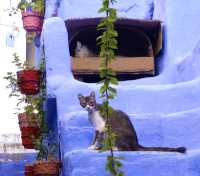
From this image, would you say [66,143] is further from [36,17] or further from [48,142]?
[36,17]

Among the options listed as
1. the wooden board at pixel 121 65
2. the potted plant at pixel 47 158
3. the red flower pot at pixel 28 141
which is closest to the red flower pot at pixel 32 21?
the wooden board at pixel 121 65

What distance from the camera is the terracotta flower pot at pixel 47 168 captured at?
5805 mm

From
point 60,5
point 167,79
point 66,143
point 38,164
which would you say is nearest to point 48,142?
point 38,164

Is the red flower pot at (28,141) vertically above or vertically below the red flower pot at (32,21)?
below

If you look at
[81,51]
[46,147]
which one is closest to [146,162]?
[46,147]

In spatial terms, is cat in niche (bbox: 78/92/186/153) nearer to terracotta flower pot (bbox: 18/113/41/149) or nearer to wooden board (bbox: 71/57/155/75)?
terracotta flower pot (bbox: 18/113/41/149)

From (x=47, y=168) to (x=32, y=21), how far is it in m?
3.00

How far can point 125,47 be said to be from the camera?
8125mm

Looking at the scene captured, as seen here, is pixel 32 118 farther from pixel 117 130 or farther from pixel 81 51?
pixel 117 130

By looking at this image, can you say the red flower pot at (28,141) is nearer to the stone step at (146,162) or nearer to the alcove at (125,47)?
the alcove at (125,47)

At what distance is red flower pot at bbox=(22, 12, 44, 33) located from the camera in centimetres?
816

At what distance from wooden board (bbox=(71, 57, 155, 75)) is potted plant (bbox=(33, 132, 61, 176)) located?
0.99 m

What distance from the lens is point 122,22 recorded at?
7.40 metres

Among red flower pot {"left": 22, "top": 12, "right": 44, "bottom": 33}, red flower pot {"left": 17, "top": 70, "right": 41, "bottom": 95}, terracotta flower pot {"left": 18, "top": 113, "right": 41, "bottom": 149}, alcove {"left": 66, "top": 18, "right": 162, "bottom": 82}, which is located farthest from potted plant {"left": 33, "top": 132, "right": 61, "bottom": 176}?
red flower pot {"left": 22, "top": 12, "right": 44, "bottom": 33}
